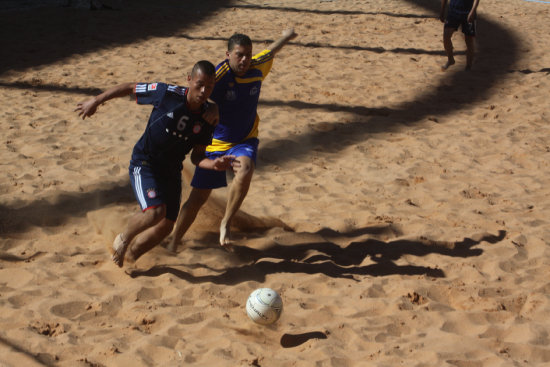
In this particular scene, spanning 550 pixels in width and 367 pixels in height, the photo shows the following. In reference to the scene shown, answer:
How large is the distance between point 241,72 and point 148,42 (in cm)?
766

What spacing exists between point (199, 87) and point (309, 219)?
6.63 ft

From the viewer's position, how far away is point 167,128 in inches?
177

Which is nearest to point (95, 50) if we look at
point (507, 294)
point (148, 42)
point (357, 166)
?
point (148, 42)

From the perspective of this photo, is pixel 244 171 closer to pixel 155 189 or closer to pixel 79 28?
pixel 155 189

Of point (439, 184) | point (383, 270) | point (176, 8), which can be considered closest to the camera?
point (383, 270)

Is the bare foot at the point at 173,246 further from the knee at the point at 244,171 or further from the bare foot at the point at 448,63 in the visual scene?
the bare foot at the point at 448,63

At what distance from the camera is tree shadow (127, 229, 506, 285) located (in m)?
4.84

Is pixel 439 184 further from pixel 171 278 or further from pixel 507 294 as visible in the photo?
pixel 171 278

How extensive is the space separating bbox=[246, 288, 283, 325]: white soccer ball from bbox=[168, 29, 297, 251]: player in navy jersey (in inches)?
40.5

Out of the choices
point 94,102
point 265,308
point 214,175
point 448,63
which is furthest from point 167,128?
point 448,63

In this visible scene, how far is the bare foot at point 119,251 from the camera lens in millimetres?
4574

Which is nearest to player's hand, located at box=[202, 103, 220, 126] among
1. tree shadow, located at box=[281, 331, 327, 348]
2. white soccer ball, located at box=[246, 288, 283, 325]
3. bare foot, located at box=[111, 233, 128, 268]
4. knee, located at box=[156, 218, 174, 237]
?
knee, located at box=[156, 218, 174, 237]

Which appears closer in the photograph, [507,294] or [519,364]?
[519,364]

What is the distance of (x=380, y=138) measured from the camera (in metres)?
8.15
